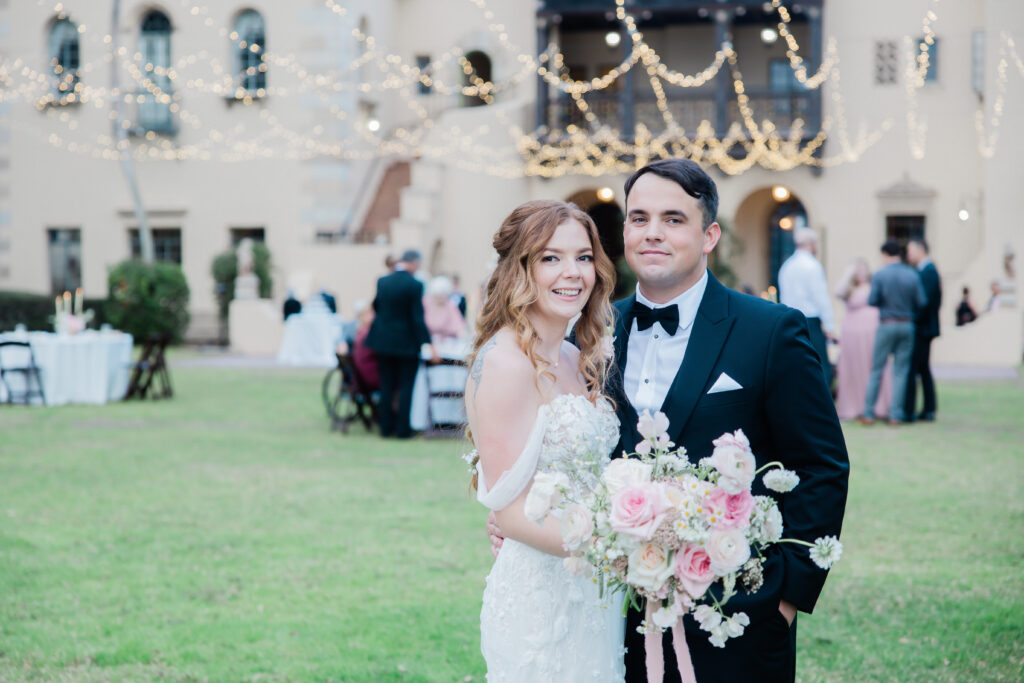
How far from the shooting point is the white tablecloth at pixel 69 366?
1438cm

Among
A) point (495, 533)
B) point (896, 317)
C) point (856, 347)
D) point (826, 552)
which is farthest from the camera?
point (856, 347)

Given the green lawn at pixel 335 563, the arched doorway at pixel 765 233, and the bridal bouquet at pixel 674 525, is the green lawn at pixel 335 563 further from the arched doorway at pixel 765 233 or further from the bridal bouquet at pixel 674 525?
the arched doorway at pixel 765 233

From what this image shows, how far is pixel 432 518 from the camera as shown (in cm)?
720

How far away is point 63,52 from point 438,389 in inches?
780

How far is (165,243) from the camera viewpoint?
26438mm

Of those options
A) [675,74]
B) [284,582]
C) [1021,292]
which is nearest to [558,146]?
[675,74]

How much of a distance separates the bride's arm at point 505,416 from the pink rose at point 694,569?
47cm

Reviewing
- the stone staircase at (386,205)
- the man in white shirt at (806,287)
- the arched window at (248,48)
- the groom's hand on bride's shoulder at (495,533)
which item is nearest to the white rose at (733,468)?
the groom's hand on bride's shoulder at (495,533)

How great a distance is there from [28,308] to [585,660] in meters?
23.8

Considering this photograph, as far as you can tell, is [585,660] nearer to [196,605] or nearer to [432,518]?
[196,605]

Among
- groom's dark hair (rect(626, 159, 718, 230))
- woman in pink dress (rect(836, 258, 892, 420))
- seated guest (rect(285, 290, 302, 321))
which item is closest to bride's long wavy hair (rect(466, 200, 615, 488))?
groom's dark hair (rect(626, 159, 718, 230))

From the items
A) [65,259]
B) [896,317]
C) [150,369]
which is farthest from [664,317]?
[65,259]

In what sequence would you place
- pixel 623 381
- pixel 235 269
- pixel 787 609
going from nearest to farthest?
pixel 787 609 → pixel 623 381 → pixel 235 269

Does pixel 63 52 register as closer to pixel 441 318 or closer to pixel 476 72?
pixel 476 72
